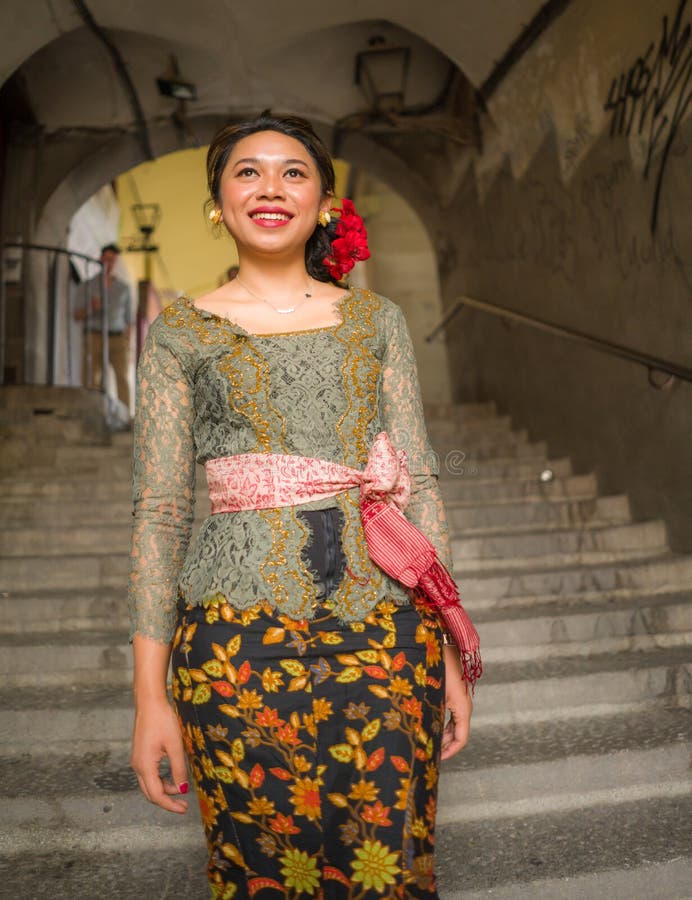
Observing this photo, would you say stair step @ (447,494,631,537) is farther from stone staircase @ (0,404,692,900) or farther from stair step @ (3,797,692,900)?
stair step @ (3,797,692,900)

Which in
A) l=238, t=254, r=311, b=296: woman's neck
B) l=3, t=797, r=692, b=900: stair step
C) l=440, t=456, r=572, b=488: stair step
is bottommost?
l=3, t=797, r=692, b=900: stair step

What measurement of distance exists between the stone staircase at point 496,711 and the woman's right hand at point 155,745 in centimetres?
90

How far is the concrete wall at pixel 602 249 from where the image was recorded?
150 inches

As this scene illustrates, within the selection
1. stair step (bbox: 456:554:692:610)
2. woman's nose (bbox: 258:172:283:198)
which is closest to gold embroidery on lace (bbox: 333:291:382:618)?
woman's nose (bbox: 258:172:283:198)

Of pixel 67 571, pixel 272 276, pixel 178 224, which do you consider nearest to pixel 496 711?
pixel 272 276

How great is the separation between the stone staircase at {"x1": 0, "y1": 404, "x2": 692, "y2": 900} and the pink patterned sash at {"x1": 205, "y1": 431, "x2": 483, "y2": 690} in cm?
100

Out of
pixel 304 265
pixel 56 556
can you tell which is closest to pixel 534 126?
pixel 56 556

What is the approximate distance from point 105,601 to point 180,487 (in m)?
2.16

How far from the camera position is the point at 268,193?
1.25 meters

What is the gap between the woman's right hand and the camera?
1093 mm

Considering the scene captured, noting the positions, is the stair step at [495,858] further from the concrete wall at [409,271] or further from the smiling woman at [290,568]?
the concrete wall at [409,271]

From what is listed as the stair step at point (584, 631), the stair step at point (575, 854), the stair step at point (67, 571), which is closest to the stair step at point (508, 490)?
the stair step at point (584, 631)

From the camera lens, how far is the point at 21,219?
24.4ft

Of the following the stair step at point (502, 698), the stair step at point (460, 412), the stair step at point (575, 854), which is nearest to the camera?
the stair step at point (575, 854)
